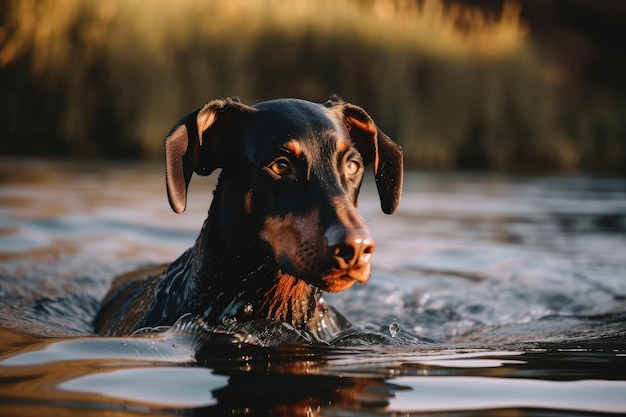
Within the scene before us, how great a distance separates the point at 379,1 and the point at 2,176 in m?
7.77

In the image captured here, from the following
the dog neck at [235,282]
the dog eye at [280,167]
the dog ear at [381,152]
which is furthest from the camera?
the dog ear at [381,152]

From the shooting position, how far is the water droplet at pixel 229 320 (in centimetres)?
405

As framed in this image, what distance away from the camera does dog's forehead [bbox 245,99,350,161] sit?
384 cm

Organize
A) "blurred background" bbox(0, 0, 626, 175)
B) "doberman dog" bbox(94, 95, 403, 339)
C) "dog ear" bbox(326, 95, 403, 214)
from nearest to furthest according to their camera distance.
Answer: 1. "doberman dog" bbox(94, 95, 403, 339)
2. "dog ear" bbox(326, 95, 403, 214)
3. "blurred background" bbox(0, 0, 626, 175)

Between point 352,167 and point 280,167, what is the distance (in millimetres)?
331

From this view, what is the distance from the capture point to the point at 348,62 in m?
16.0

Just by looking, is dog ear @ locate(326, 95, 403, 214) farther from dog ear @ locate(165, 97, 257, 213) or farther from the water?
the water

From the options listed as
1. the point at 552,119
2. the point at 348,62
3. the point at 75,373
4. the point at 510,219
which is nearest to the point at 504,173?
the point at 552,119

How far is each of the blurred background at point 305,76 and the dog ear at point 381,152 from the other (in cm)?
997

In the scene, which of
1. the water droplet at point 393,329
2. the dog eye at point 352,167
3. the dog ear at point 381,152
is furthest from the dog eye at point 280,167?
the water droplet at point 393,329

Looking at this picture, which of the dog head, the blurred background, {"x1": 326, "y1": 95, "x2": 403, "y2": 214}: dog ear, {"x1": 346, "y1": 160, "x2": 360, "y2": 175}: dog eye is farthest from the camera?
the blurred background

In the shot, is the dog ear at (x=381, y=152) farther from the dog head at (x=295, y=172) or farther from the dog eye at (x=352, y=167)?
the dog eye at (x=352, y=167)

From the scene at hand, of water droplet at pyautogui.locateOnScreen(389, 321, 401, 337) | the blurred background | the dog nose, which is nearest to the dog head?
the dog nose

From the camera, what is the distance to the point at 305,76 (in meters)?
15.8
